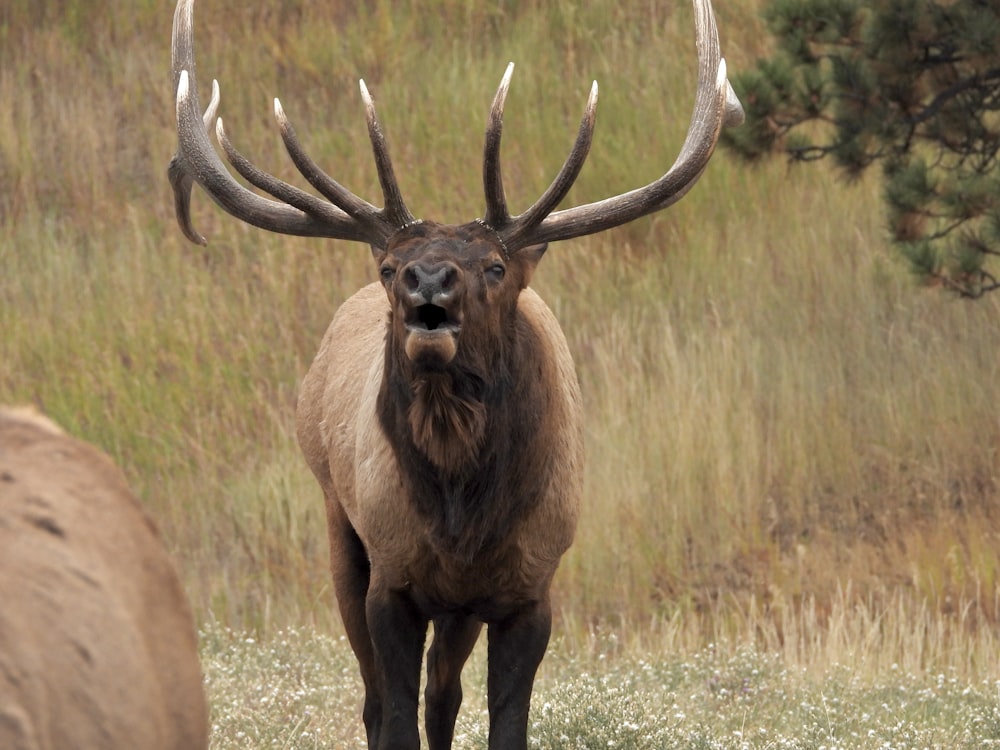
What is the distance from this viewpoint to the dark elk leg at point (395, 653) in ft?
17.5

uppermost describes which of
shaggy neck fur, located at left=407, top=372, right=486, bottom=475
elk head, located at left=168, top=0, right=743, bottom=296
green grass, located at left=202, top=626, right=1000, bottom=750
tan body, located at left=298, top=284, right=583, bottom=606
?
elk head, located at left=168, top=0, right=743, bottom=296

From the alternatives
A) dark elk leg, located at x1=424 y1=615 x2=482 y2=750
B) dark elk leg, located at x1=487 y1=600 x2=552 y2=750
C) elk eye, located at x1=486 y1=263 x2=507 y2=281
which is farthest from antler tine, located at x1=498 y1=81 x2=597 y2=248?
dark elk leg, located at x1=424 y1=615 x2=482 y2=750

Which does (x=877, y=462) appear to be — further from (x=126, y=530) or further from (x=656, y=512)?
(x=126, y=530)

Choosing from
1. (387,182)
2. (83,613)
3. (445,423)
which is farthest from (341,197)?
(83,613)

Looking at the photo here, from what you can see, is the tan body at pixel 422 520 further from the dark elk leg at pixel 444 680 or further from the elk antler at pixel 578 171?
the dark elk leg at pixel 444 680

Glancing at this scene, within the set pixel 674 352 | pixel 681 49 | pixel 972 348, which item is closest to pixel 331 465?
pixel 674 352

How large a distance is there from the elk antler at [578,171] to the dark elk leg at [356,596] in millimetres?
1473

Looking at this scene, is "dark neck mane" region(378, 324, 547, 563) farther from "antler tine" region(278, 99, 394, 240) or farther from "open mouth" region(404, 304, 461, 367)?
"antler tine" region(278, 99, 394, 240)

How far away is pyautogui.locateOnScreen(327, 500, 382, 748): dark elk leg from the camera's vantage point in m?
6.09

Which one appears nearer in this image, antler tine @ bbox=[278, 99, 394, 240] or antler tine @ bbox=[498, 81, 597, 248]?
antler tine @ bbox=[498, 81, 597, 248]

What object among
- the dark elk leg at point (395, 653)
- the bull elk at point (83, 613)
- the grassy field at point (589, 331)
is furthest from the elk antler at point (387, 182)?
the bull elk at point (83, 613)

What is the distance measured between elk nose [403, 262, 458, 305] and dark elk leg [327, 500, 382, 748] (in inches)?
66.3

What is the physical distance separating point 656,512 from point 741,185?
115 inches

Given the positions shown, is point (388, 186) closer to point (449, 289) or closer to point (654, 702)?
point (449, 289)
